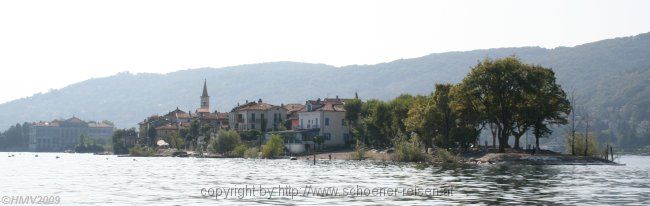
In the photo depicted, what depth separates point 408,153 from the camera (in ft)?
372

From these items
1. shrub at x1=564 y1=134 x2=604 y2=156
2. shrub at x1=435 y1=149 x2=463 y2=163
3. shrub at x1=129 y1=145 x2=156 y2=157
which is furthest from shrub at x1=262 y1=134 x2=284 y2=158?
shrub at x1=129 y1=145 x2=156 y2=157

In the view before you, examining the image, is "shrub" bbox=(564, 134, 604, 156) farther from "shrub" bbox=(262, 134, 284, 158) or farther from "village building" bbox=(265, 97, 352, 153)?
"shrub" bbox=(262, 134, 284, 158)

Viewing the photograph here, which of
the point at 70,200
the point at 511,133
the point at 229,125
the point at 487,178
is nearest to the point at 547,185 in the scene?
the point at 487,178

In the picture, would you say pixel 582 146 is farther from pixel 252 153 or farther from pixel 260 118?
pixel 260 118

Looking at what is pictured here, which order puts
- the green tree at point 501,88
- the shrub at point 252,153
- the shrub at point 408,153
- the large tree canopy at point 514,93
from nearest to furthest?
the large tree canopy at point 514,93 → the green tree at point 501,88 → the shrub at point 408,153 → the shrub at point 252,153

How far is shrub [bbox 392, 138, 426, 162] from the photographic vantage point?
113062mm

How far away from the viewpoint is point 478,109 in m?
114

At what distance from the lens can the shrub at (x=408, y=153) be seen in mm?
113062

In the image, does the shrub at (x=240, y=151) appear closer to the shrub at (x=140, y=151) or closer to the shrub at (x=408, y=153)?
the shrub at (x=140, y=151)

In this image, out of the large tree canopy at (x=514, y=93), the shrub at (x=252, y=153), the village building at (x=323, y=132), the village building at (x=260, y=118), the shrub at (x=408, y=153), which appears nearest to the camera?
the large tree canopy at (x=514, y=93)

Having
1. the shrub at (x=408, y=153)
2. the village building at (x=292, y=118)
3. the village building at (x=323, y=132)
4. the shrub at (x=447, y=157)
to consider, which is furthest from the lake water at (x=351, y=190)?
the village building at (x=292, y=118)

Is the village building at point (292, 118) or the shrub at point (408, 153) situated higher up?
the village building at point (292, 118)

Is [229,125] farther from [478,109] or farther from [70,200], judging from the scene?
[70,200]

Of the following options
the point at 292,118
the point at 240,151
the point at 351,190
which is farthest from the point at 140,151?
the point at 351,190
